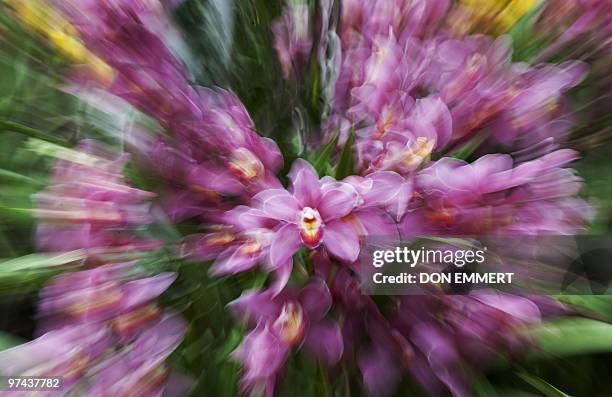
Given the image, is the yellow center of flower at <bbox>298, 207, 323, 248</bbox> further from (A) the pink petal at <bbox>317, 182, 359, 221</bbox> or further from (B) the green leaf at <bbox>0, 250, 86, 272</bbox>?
(B) the green leaf at <bbox>0, 250, 86, 272</bbox>

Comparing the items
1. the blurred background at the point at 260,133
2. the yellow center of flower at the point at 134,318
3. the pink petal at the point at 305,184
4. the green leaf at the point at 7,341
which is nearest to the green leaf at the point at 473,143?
the blurred background at the point at 260,133

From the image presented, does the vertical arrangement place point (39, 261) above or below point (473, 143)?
below

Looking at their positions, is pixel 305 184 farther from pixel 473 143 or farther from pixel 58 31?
pixel 58 31

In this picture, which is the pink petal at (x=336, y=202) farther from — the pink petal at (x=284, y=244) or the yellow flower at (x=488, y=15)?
the yellow flower at (x=488, y=15)

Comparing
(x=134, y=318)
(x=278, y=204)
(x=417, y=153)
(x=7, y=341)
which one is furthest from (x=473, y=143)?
(x=7, y=341)

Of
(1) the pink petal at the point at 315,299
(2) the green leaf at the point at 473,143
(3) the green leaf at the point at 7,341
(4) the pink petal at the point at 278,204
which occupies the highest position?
(2) the green leaf at the point at 473,143

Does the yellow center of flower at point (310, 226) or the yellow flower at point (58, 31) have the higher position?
the yellow flower at point (58, 31)

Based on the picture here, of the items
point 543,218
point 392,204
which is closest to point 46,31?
point 392,204
